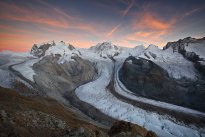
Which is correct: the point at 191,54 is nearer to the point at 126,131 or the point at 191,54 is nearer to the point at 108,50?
the point at 108,50

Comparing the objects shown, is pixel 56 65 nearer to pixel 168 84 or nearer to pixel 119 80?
pixel 119 80

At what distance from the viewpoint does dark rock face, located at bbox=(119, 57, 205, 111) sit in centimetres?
6300

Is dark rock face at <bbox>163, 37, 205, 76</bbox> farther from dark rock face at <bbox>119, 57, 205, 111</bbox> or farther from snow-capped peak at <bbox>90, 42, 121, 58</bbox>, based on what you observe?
snow-capped peak at <bbox>90, 42, 121, 58</bbox>

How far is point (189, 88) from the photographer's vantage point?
66.0 m

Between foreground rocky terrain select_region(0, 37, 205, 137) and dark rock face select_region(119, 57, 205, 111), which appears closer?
→ foreground rocky terrain select_region(0, 37, 205, 137)

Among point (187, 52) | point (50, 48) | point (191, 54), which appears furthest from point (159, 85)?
point (50, 48)

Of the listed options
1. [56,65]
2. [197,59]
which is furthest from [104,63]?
[197,59]

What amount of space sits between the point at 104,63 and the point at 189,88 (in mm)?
57811

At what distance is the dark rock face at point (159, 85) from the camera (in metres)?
63.0

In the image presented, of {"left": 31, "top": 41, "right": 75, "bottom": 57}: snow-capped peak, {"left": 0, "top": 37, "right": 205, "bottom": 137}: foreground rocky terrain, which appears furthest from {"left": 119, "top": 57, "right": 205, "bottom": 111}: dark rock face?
{"left": 31, "top": 41, "right": 75, "bottom": 57}: snow-capped peak

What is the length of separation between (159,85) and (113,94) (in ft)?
53.3

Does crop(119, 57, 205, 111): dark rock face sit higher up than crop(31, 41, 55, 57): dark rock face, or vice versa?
crop(31, 41, 55, 57): dark rock face

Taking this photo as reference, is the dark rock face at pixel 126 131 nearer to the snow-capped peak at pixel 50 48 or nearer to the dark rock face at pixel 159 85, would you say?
the dark rock face at pixel 159 85

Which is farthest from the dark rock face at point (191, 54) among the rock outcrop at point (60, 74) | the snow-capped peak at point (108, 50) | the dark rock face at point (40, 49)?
the dark rock face at point (40, 49)
